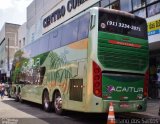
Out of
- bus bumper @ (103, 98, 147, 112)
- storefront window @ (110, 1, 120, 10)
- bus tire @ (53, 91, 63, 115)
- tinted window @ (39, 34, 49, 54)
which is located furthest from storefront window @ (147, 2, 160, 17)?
bus tire @ (53, 91, 63, 115)

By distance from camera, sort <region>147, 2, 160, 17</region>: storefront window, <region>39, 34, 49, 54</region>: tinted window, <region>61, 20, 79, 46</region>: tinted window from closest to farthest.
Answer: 1. <region>61, 20, 79, 46</region>: tinted window
2. <region>39, 34, 49, 54</region>: tinted window
3. <region>147, 2, 160, 17</region>: storefront window

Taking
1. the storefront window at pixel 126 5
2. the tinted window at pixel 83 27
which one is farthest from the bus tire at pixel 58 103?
the storefront window at pixel 126 5

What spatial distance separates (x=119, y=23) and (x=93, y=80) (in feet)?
7.97

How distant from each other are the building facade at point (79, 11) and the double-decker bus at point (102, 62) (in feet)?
16.8

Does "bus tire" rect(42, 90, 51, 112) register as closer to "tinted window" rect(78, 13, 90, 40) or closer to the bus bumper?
"tinted window" rect(78, 13, 90, 40)

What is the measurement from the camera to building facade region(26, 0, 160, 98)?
18.0m

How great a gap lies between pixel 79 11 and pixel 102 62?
16623mm

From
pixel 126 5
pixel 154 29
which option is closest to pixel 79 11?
pixel 126 5

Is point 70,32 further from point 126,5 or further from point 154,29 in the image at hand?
point 126,5

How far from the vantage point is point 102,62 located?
11.6 meters

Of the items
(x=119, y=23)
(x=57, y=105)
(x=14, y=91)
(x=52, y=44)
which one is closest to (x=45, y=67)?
(x=52, y=44)

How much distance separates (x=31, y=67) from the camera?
19.8 meters

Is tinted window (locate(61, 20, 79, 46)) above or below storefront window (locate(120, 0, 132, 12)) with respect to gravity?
below

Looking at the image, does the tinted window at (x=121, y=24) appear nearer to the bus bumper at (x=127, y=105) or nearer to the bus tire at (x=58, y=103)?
the bus bumper at (x=127, y=105)
